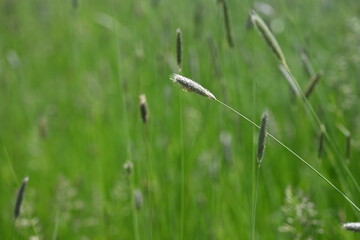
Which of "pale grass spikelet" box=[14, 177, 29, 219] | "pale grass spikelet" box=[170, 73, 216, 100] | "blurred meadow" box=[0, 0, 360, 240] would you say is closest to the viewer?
"pale grass spikelet" box=[170, 73, 216, 100]

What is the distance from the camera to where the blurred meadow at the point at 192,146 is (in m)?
1.54

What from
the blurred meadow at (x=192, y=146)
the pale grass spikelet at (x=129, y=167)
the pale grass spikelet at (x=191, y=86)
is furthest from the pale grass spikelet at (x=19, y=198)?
the pale grass spikelet at (x=191, y=86)

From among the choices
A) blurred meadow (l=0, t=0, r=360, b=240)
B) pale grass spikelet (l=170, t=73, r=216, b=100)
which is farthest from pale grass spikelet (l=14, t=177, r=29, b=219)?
pale grass spikelet (l=170, t=73, r=216, b=100)

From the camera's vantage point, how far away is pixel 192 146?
229 centimetres

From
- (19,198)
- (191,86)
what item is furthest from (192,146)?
(191,86)

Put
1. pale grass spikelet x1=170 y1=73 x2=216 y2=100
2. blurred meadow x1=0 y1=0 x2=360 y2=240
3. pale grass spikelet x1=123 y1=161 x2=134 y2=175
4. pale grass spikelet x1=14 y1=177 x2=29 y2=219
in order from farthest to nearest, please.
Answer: blurred meadow x1=0 y1=0 x2=360 y2=240, pale grass spikelet x1=123 y1=161 x2=134 y2=175, pale grass spikelet x1=14 y1=177 x2=29 y2=219, pale grass spikelet x1=170 y1=73 x2=216 y2=100

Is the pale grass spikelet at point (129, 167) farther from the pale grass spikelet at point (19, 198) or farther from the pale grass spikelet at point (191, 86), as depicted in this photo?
the pale grass spikelet at point (191, 86)

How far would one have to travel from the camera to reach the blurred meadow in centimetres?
154

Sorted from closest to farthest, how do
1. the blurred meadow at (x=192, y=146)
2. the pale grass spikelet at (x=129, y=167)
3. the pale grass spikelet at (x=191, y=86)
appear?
the pale grass spikelet at (x=191, y=86) → the pale grass spikelet at (x=129, y=167) → the blurred meadow at (x=192, y=146)

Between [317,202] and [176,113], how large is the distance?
1017 mm

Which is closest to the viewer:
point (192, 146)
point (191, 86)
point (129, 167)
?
point (191, 86)

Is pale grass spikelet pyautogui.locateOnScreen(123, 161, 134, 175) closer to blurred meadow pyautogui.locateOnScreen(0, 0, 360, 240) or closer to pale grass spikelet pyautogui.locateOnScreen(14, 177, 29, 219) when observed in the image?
blurred meadow pyautogui.locateOnScreen(0, 0, 360, 240)

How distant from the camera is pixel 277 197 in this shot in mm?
1823

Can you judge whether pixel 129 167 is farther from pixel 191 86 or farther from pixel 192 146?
pixel 192 146
